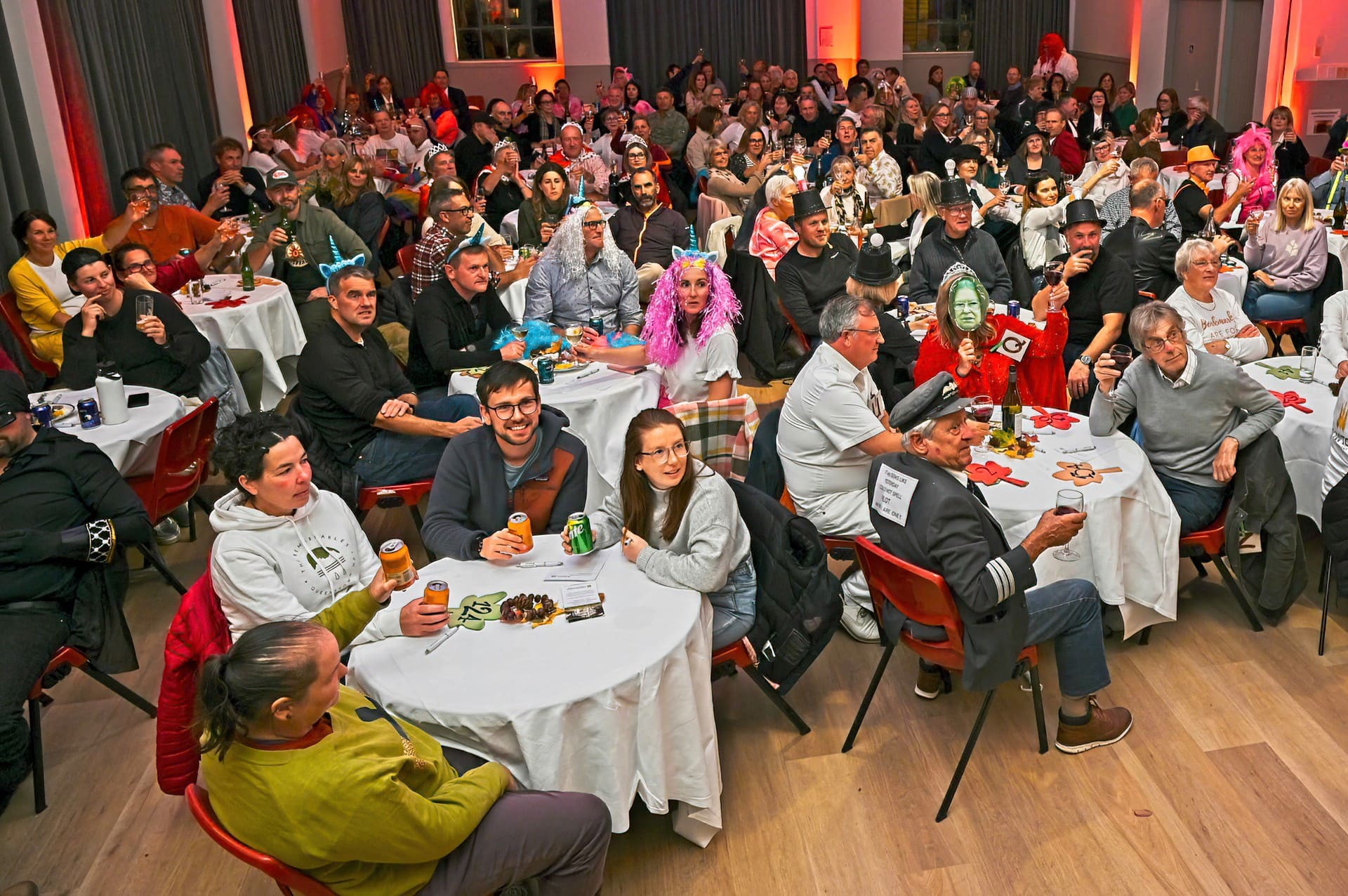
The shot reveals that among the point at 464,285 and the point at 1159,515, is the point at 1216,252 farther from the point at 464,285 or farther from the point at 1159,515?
the point at 464,285

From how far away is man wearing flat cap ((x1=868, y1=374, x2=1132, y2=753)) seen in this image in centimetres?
282

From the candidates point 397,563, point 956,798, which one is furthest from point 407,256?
point 956,798

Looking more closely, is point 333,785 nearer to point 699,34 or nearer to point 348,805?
point 348,805

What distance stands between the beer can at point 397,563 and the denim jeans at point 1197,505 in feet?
8.34

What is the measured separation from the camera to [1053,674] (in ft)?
12.3

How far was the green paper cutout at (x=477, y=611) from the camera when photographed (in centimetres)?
282

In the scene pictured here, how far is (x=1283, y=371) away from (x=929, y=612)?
2340 millimetres

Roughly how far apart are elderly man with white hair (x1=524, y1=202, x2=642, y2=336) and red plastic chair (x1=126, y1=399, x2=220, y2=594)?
1.64 metres

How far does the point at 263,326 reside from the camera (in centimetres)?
590

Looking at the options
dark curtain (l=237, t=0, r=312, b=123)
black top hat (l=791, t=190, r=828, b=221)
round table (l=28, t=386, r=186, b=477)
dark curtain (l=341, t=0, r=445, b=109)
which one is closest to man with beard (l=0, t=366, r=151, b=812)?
round table (l=28, t=386, r=186, b=477)

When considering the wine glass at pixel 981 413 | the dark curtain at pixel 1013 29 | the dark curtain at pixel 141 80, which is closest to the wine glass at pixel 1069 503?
the wine glass at pixel 981 413

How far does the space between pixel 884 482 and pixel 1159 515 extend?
45.5 inches

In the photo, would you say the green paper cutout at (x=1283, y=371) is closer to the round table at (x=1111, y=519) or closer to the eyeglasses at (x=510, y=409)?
the round table at (x=1111, y=519)

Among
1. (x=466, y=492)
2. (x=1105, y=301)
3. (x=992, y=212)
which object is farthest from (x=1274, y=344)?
(x=466, y=492)
